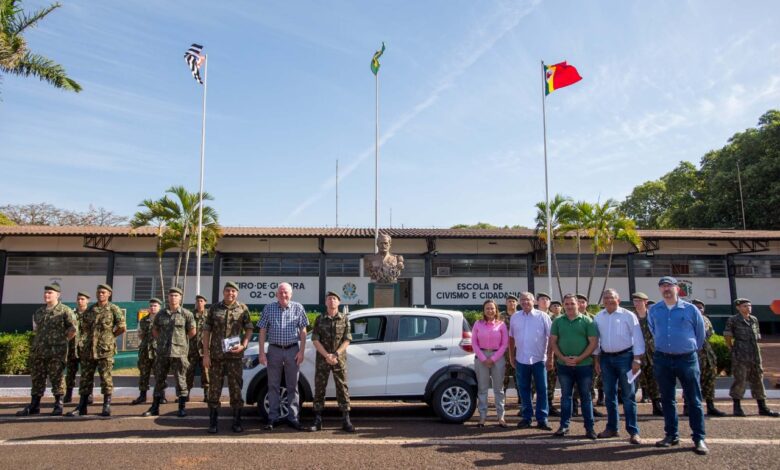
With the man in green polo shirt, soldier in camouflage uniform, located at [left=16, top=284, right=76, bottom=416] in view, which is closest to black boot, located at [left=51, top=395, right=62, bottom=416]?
soldier in camouflage uniform, located at [left=16, top=284, right=76, bottom=416]

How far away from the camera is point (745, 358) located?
8047 mm

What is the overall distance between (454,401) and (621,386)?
7.00 feet

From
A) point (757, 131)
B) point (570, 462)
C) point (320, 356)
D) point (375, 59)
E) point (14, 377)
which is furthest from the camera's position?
point (757, 131)

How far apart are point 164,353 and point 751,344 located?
352 inches

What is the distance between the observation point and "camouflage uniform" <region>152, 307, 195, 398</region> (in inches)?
306

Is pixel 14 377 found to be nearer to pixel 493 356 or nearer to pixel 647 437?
pixel 493 356

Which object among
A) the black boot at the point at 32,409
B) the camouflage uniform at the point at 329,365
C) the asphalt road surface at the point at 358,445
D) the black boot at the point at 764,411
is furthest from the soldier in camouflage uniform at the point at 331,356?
the black boot at the point at 764,411

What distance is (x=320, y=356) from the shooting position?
22.1 feet

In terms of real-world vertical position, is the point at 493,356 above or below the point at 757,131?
below

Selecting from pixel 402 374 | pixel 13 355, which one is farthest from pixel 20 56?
pixel 402 374

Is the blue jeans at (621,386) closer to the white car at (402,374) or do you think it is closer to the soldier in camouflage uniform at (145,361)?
the white car at (402,374)

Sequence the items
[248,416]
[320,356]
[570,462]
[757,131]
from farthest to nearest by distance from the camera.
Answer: [757,131]
[248,416]
[320,356]
[570,462]

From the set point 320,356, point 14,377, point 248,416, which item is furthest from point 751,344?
point 14,377

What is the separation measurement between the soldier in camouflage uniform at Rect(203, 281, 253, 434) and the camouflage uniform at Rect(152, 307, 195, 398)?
1.36 metres
